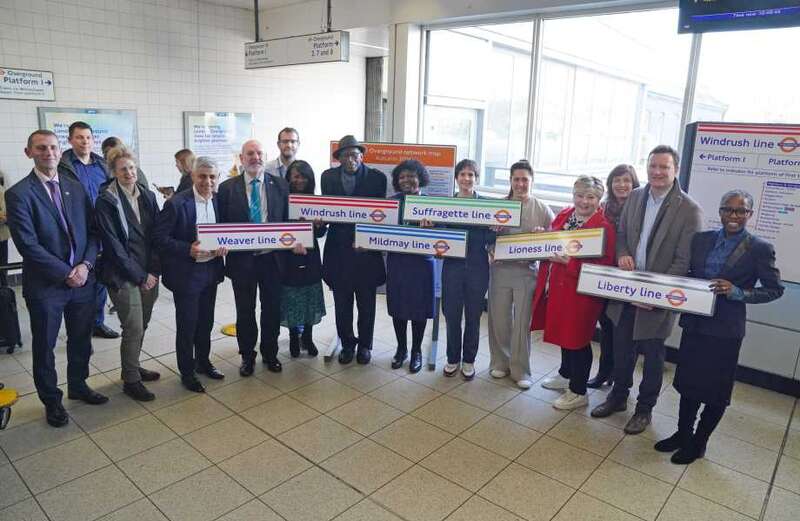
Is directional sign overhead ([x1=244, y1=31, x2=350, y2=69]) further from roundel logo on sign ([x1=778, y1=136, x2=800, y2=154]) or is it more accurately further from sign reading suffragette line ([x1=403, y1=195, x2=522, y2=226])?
roundel logo on sign ([x1=778, y1=136, x2=800, y2=154])

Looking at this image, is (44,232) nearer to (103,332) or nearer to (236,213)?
(236,213)

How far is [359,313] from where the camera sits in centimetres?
417

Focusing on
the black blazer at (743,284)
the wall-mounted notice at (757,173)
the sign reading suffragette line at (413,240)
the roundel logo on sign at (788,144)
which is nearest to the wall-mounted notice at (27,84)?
the sign reading suffragette line at (413,240)

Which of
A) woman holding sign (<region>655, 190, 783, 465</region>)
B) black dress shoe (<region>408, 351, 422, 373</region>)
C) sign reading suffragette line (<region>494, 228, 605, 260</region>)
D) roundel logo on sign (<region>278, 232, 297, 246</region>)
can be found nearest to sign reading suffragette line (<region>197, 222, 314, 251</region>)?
roundel logo on sign (<region>278, 232, 297, 246</region>)

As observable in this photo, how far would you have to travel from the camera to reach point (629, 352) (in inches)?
132

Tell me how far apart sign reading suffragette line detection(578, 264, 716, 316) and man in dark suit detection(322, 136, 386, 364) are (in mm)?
1532

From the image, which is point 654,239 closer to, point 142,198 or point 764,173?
point 764,173

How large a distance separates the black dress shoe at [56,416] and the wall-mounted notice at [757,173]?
4.45 m

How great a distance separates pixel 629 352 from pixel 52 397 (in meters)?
3.47

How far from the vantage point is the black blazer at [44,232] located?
2875 millimetres

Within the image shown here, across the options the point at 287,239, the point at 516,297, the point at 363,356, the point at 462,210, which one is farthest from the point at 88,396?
the point at 516,297

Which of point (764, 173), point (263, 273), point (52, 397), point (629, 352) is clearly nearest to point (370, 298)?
point (263, 273)

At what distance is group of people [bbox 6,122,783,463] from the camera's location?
9.46ft

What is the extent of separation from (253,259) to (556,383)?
7.64 feet
